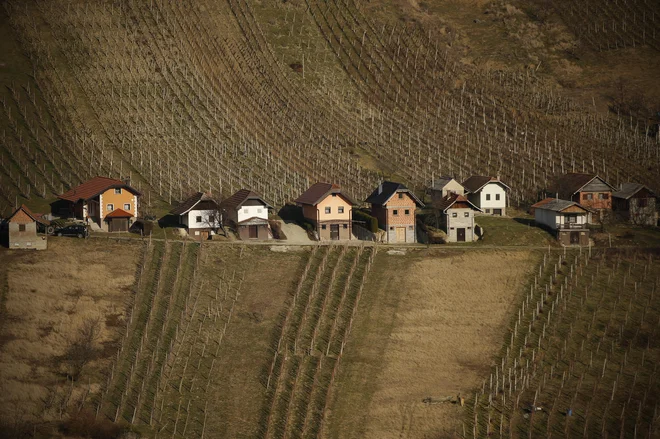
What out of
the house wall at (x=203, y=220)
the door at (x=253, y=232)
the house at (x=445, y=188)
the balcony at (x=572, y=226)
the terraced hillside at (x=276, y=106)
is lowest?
the balcony at (x=572, y=226)

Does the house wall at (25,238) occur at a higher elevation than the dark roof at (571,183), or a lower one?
lower

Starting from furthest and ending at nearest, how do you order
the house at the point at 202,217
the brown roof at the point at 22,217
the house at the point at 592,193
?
1. the house at the point at 592,193
2. the house at the point at 202,217
3. the brown roof at the point at 22,217

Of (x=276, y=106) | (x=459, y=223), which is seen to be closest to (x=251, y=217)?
(x=459, y=223)

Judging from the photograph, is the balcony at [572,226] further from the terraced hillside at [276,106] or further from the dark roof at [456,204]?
the terraced hillside at [276,106]

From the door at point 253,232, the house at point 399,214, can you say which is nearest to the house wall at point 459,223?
the house at point 399,214

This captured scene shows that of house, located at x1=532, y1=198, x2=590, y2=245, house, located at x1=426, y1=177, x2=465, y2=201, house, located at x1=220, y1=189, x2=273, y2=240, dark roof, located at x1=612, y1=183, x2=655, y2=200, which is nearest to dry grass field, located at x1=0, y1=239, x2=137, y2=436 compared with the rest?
house, located at x1=220, y1=189, x2=273, y2=240

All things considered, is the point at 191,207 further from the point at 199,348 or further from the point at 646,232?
the point at 646,232

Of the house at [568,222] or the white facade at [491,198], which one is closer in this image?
the house at [568,222]
